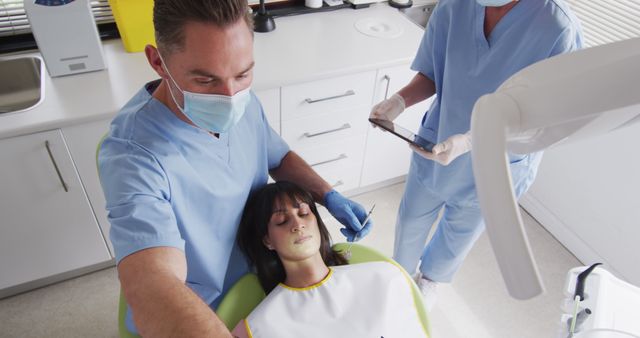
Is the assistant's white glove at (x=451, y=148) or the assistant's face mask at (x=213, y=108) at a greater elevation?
the assistant's face mask at (x=213, y=108)

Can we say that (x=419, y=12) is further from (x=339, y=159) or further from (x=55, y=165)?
(x=55, y=165)

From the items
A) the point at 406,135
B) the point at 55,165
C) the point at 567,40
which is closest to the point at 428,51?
the point at 406,135

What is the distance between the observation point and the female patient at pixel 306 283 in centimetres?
118

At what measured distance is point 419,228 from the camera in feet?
5.76

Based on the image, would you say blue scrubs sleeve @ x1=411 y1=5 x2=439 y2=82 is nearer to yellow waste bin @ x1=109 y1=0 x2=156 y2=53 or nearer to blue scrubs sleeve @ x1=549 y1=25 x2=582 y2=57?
blue scrubs sleeve @ x1=549 y1=25 x2=582 y2=57

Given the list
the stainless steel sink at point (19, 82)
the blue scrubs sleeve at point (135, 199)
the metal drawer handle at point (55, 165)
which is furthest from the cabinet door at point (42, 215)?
the blue scrubs sleeve at point (135, 199)

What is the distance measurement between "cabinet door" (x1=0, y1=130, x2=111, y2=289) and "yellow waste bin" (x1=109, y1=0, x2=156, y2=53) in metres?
0.54

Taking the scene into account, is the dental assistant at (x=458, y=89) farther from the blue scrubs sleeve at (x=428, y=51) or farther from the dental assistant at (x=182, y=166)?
the dental assistant at (x=182, y=166)

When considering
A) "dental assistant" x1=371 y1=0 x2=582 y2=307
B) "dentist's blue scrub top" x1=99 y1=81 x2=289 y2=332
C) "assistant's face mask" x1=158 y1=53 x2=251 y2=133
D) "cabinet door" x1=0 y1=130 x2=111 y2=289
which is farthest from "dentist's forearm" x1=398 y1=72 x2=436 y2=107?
"cabinet door" x1=0 y1=130 x2=111 y2=289

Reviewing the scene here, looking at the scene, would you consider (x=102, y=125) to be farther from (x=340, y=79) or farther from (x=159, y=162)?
(x=340, y=79)

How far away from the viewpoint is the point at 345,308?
4.07ft

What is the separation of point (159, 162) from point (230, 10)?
14.0 inches

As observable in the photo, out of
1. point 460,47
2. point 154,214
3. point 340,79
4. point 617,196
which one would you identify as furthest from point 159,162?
point 617,196

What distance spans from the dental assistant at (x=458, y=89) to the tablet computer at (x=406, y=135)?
26mm
